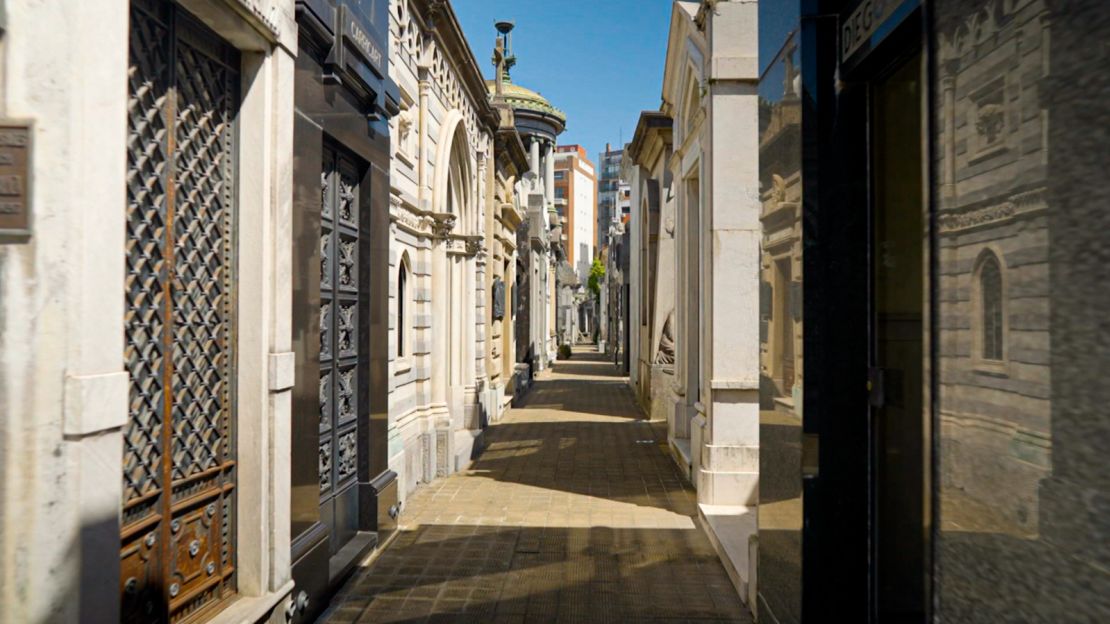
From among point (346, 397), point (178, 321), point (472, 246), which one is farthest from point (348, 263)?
point (472, 246)

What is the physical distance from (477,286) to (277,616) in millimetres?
9231

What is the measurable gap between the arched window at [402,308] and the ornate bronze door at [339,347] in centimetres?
265

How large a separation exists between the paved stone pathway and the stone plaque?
357cm

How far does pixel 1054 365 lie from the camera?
1895mm

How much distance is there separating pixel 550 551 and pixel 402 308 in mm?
3686

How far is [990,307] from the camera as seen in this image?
7.09 ft

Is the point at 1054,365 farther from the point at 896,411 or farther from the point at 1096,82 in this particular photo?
the point at 896,411

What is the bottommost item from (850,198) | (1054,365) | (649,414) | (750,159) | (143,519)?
(649,414)

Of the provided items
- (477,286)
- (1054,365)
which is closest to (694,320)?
(477,286)

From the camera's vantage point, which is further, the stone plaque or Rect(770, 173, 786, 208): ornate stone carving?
Rect(770, 173, 786, 208): ornate stone carving

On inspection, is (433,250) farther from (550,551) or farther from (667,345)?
(667,345)

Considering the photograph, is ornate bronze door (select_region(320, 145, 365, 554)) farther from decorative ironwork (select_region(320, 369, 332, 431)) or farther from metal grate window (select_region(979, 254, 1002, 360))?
metal grate window (select_region(979, 254, 1002, 360))

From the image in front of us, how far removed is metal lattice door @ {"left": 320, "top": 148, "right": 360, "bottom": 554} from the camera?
5.70 m

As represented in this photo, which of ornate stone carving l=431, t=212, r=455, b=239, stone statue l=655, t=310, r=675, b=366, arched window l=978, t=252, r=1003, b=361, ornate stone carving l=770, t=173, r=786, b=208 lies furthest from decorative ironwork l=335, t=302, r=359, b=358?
stone statue l=655, t=310, r=675, b=366
